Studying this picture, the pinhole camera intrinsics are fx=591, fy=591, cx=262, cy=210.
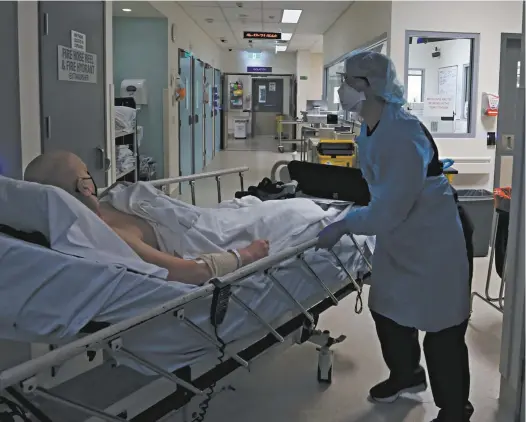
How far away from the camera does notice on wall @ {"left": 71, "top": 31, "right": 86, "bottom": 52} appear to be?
393cm

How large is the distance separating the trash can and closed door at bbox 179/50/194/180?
5.05 meters

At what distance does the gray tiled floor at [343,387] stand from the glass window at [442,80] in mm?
3330

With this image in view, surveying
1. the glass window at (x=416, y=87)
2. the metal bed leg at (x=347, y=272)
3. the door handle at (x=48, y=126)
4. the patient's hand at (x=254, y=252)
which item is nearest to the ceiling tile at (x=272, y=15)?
the glass window at (x=416, y=87)

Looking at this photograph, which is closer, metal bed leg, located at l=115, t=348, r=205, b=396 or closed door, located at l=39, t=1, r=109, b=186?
metal bed leg, located at l=115, t=348, r=205, b=396

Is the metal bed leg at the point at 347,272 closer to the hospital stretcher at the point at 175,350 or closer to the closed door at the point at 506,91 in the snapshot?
the hospital stretcher at the point at 175,350

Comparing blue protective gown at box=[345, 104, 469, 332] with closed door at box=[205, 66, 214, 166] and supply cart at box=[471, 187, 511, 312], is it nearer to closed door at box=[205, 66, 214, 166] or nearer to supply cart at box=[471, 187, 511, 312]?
supply cart at box=[471, 187, 511, 312]

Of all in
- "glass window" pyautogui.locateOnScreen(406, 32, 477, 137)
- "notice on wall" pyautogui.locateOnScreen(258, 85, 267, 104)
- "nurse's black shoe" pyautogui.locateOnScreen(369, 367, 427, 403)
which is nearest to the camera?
"nurse's black shoe" pyautogui.locateOnScreen(369, 367, 427, 403)

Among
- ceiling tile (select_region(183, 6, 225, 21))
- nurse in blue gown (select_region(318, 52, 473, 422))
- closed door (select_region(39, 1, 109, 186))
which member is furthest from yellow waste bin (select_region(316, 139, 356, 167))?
nurse in blue gown (select_region(318, 52, 473, 422))

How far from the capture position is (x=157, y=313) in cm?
161

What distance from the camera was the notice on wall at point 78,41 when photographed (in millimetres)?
3930

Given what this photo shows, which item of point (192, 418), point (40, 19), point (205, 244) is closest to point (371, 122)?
point (205, 244)

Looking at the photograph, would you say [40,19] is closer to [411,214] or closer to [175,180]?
[175,180]

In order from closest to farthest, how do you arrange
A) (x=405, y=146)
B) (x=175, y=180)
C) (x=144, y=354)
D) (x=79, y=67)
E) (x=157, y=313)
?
(x=157, y=313), (x=144, y=354), (x=405, y=146), (x=175, y=180), (x=79, y=67)

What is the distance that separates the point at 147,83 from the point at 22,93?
4659 millimetres
